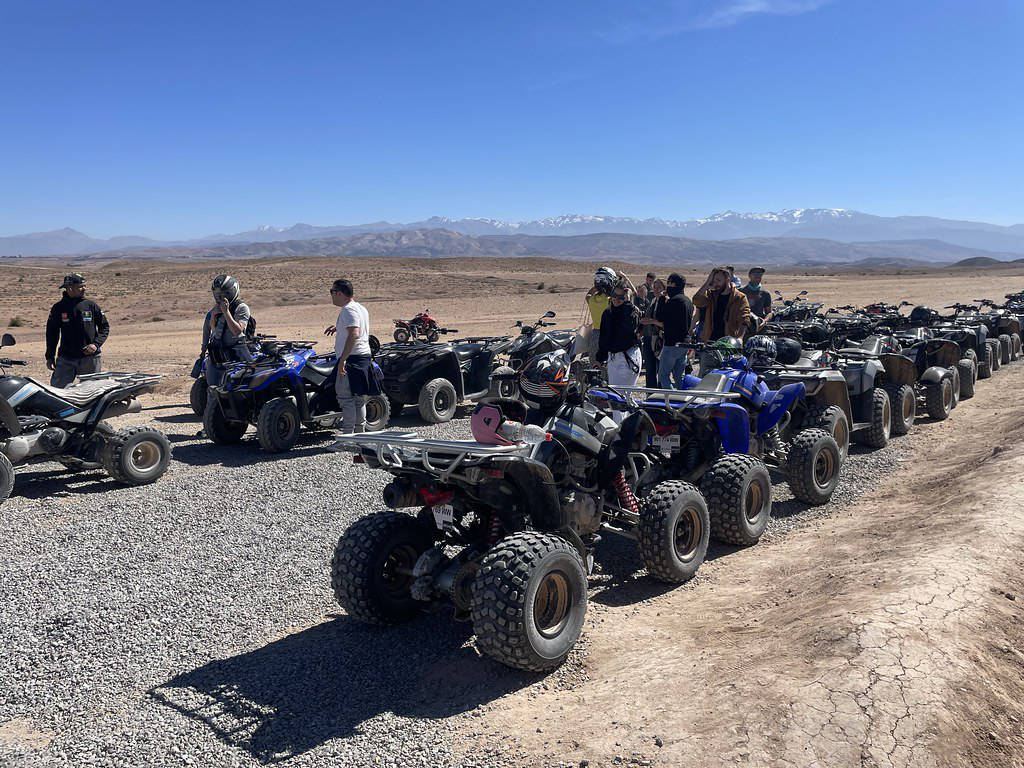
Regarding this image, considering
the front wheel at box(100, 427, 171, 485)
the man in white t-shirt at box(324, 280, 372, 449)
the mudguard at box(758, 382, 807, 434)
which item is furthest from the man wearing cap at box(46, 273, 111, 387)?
the mudguard at box(758, 382, 807, 434)

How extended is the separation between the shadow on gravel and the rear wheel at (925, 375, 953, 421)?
8.53 m

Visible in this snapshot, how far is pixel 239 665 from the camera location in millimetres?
4324

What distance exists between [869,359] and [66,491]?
8572 millimetres

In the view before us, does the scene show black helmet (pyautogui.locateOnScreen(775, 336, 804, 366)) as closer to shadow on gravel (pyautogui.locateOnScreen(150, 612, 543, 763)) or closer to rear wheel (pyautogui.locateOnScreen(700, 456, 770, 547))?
rear wheel (pyautogui.locateOnScreen(700, 456, 770, 547))

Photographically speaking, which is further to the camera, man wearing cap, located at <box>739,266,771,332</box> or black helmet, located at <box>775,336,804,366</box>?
man wearing cap, located at <box>739,266,771,332</box>

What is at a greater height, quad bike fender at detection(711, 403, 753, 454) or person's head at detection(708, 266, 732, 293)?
person's head at detection(708, 266, 732, 293)

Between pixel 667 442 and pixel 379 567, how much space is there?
264cm

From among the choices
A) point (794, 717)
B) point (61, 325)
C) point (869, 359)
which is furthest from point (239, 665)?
point (869, 359)

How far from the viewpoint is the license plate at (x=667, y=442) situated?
6.29 m

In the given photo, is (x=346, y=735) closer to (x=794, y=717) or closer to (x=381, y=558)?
(x=381, y=558)

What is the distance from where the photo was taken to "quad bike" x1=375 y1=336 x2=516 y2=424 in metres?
11.3

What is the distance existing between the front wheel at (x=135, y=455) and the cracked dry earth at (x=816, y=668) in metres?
5.10

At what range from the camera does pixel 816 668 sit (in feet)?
12.0

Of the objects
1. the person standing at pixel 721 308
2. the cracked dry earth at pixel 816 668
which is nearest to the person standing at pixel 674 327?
the person standing at pixel 721 308
